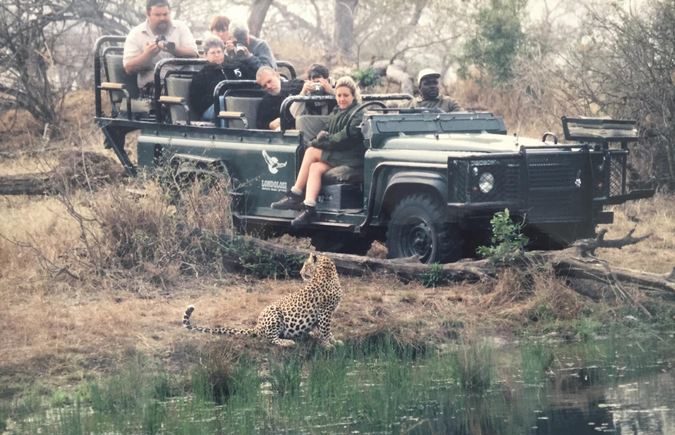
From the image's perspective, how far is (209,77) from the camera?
12992 mm

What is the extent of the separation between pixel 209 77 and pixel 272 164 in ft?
4.86

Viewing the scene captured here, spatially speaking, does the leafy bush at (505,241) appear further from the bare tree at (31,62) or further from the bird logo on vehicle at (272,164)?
→ the bare tree at (31,62)

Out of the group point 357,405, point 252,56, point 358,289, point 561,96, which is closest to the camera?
point 357,405

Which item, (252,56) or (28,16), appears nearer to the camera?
(252,56)

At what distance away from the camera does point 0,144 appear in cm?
1889

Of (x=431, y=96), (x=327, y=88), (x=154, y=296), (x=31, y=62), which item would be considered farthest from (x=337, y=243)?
(x=31, y=62)

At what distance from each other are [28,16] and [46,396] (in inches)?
494

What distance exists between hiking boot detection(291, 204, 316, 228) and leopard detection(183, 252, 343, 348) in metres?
2.17

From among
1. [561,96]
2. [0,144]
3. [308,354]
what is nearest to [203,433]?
[308,354]

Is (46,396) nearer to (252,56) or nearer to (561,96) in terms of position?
(252,56)

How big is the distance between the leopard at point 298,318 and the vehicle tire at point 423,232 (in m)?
1.58

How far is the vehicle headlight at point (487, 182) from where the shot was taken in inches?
403

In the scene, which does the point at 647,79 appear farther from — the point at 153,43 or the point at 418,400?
the point at 418,400

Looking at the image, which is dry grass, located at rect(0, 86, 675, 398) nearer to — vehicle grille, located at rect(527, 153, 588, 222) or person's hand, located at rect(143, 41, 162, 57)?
vehicle grille, located at rect(527, 153, 588, 222)
